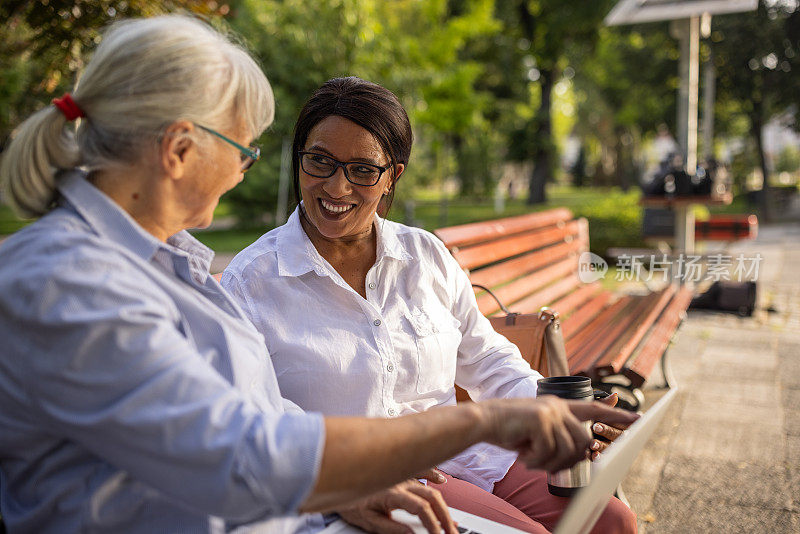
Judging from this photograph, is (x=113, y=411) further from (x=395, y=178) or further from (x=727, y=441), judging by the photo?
(x=727, y=441)

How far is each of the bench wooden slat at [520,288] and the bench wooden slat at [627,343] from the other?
0.58 m

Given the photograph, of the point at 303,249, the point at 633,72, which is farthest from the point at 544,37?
the point at 303,249

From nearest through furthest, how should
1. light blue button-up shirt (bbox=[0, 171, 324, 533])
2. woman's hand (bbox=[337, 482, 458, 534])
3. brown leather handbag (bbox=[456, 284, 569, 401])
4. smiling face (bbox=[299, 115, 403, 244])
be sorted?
light blue button-up shirt (bbox=[0, 171, 324, 533]) → woman's hand (bbox=[337, 482, 458, 534]) → smiling face (bbox=[299, 115, 403, 244]) → brown leather handbag (bbox=[456, 284, 569, 401])

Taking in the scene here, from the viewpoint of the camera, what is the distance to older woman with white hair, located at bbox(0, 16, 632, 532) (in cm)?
120

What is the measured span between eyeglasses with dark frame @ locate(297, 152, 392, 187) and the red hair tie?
110 centimetres

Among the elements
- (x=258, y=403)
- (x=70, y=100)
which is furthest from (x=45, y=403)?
(x=70, y=100)

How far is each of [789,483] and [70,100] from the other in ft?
12.6

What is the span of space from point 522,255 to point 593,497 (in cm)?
379

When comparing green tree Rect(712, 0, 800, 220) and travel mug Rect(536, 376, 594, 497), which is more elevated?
green tree Rect(712, 0, 800, 220)

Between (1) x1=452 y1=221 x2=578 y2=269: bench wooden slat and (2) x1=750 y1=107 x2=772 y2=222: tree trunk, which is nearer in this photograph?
(1) x1=452 y1=221 x2=578 y2=269: bench wooden slat

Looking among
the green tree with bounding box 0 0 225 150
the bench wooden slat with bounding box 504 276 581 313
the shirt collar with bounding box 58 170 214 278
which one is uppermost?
the green tree with bounding box 0 0 225 150

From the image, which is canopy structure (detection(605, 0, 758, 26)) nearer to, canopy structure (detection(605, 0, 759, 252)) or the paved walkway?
canopy structure (detection(605, 0, 759, 252))

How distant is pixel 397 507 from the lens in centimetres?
170

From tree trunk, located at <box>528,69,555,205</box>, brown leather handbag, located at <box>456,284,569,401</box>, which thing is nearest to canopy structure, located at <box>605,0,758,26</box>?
brown leather handbag, located at <box>456,284,569,401</box>
